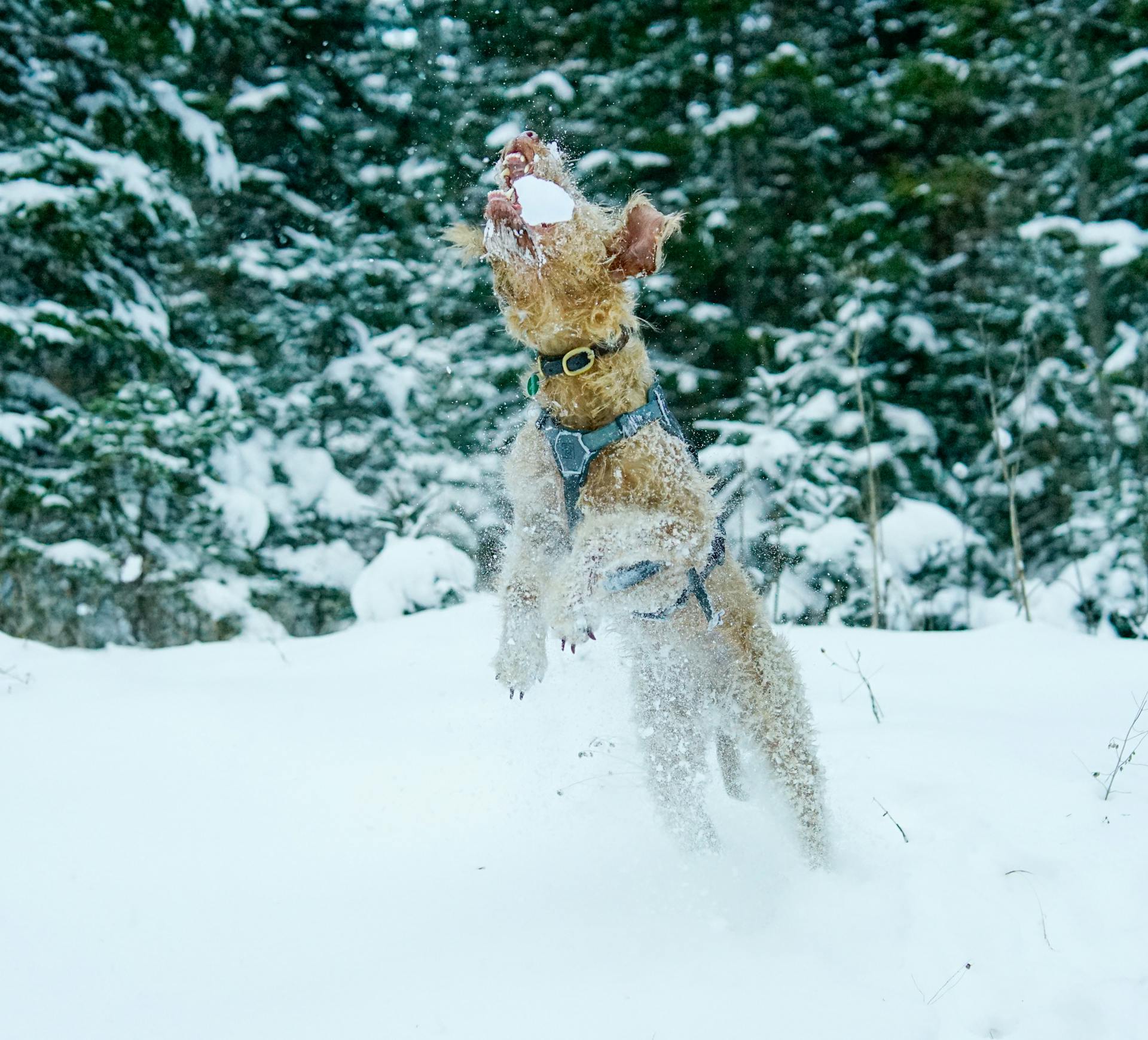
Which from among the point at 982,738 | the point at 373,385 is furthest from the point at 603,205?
the point at 373,385

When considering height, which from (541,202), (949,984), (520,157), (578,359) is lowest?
(949,984)

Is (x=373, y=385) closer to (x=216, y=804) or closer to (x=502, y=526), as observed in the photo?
(x=502, y=526)

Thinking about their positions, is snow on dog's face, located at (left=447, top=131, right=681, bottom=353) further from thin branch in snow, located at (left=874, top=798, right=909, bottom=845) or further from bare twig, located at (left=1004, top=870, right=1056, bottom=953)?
bare twig, located at (left=1004, top=870, right=1056, bottom=953)

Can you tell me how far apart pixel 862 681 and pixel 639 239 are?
239cm

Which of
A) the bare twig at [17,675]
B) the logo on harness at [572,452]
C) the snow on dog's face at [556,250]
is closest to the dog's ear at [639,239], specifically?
the snow on dog's face at [556,250]

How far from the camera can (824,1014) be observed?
206 centimetres

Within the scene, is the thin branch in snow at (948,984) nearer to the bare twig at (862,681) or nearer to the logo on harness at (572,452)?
the bare twig at (862,681)

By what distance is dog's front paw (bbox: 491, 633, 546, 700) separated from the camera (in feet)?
8.86

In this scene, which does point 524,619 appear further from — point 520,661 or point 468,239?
point 468,239

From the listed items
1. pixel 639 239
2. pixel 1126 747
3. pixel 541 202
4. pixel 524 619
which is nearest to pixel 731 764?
pixel 524 619

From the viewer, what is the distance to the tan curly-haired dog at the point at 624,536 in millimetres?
2473

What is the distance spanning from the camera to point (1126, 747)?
3098 mm

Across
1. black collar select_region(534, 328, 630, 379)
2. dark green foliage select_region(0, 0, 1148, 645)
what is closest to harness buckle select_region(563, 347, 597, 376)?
black collar select_region(534, 328, 630, 379)

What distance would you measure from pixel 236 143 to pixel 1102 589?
1060 centimetres
